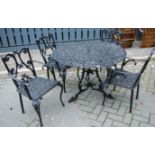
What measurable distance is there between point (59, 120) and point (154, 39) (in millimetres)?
3837

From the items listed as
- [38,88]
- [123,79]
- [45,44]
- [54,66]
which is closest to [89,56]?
[123,79]

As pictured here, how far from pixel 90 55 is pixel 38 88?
0.95 metres

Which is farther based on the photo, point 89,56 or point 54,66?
point 54,66

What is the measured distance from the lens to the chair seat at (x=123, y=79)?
3.04 meters

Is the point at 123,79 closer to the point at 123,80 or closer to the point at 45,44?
the point at 123,80

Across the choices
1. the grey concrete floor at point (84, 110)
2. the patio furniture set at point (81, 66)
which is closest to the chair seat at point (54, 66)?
the patio furniture set at point (81, 66)

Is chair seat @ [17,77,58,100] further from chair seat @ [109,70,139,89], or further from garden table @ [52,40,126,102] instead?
chair seat @ [109,70,139,89]

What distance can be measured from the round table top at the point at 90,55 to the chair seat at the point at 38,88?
380 mm

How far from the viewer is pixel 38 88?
9.81 ft

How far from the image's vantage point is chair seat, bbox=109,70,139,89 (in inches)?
→ 120

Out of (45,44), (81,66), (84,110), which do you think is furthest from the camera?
(45,44)
